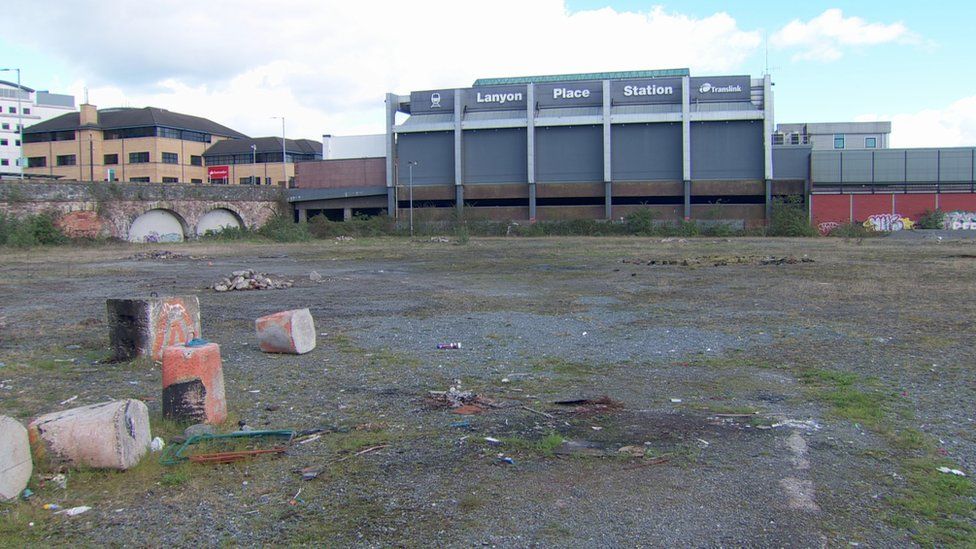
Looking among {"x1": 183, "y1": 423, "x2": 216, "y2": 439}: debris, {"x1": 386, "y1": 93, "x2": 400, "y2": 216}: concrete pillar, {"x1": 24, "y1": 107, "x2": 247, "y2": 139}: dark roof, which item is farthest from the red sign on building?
{"x1": 183, "y1": 423, "x2": 216, "y2": 439}: debris

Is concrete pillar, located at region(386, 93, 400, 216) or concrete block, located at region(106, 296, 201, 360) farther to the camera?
concrete pillar, located at region(386, 93, 400, 216)

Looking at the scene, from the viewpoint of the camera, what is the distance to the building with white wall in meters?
96.2

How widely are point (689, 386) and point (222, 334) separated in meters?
7.58

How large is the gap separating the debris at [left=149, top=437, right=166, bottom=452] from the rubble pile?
43.4 ft

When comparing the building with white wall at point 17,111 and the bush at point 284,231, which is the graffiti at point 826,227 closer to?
the bush at point 284,231

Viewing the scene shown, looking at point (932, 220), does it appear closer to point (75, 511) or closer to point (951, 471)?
point (951, 471)

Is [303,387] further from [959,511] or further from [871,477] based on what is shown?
[959,511]

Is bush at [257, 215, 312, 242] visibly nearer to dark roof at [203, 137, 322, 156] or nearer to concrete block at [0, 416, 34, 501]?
dark roof at [203, 137, 322, 156]

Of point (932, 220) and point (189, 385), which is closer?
point (189, 385)

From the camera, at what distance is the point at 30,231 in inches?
1741

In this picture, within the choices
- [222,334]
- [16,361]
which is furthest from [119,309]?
[222,334]

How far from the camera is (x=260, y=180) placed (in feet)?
275

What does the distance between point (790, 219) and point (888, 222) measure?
335 inches

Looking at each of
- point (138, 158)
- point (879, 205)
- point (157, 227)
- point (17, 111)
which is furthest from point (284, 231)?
point (17, 111)
